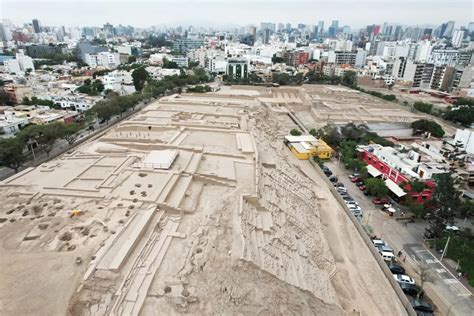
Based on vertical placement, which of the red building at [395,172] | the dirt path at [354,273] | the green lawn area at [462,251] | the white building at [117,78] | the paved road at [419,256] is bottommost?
the dirt path at [354,273]

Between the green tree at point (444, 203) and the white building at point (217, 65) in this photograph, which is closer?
the green tree at point (444, 203)

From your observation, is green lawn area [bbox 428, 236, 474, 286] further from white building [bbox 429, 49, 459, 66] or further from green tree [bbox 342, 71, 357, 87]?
white building [bbox 429, 49, 459, 66]

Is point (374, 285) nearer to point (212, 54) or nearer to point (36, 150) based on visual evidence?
point (36, 150)

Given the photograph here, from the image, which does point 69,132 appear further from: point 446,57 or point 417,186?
point 446,57

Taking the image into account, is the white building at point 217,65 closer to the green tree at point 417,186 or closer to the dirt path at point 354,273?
the dirt path at point 354,273

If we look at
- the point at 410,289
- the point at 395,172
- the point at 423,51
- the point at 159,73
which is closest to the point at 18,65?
A: the point at 159,73

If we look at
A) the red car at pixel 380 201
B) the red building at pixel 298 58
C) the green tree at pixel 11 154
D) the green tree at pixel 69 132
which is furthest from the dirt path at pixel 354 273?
the red building at pixel 298 58

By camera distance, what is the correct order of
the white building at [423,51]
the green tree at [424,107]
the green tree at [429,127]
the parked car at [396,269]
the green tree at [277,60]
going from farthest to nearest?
the white building at [423,51] → the green tree at [277,60] → the green tree at [424,107] → the green tree at [429,127] → the parked car at [396,269]
